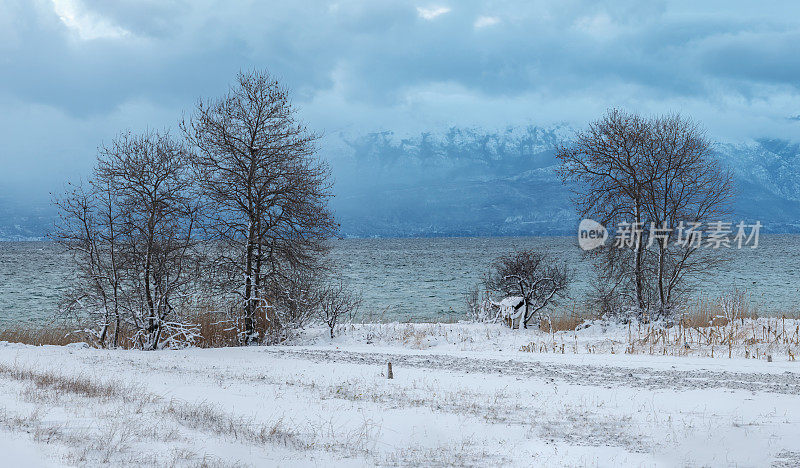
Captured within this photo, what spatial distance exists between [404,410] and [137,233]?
15479mm

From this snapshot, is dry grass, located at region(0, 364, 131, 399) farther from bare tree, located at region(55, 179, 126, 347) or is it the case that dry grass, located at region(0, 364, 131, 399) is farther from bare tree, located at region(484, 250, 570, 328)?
bare tree, located at region(484, 250, 570, 328)

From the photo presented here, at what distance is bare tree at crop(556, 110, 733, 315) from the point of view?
25.3m

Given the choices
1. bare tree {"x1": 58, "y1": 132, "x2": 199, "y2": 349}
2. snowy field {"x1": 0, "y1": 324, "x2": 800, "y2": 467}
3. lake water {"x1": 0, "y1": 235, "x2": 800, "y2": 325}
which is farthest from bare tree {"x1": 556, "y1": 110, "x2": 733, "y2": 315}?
bare tree {"x1": 58, "y1": 132, "x2": 199, "y2": 349}

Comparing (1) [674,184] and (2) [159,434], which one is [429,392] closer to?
(2) [159,434]

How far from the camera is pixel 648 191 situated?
1011 inches

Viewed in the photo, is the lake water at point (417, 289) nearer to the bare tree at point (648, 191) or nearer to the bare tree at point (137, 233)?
the bare tree at point (648, 191)

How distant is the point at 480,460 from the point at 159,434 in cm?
461

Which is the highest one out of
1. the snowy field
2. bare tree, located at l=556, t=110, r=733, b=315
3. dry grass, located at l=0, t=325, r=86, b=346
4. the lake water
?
bare tree, located at l=556, t=110, r=733, b=315

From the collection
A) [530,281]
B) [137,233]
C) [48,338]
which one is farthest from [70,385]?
[530,281]

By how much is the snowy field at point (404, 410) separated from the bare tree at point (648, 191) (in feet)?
27.4

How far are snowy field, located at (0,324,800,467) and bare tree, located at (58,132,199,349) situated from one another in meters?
4.27

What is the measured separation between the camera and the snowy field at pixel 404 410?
329 inches

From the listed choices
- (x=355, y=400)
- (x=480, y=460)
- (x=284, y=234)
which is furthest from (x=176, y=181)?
(x=480, y=460)

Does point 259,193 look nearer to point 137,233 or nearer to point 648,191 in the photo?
point 137,233
